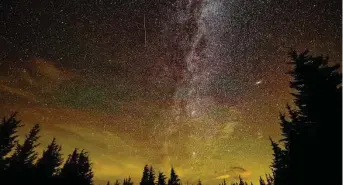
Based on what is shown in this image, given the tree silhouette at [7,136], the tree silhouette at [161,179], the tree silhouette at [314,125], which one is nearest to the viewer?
the tree silhouette at [314,125]

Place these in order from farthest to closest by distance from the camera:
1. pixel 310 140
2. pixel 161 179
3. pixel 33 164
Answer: pixel 161 179 → pixel 33 164 → pixel 310 140

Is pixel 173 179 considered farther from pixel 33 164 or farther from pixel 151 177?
pixel 33 164

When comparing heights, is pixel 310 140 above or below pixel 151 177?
below

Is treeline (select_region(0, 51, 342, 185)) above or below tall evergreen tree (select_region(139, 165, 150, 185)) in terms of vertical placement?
below

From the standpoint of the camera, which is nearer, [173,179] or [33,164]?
[33,164]

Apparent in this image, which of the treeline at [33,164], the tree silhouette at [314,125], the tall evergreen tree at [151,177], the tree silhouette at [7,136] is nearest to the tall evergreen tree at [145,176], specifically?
the tall evergreen tree at [151,177]

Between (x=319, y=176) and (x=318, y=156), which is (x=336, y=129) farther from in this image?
(x=319, y=176)

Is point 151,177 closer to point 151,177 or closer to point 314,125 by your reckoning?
point 151,177

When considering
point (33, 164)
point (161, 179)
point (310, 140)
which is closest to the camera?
point (310, 140)

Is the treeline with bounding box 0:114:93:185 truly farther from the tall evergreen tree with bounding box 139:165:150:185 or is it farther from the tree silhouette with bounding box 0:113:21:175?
the tall evergreen tree with bounding box 139:165:150:185

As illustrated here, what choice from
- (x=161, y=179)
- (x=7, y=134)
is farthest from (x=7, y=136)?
(x=161, y=179)

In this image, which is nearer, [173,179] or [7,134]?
[7,134]

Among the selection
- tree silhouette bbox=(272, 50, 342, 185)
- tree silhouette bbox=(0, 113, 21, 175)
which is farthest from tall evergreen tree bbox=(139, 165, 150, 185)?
tree silhouette bbox=(272, 50, 342, 185)

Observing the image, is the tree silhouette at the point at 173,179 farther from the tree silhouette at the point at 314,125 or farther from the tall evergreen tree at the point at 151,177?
the tree silhouette at the point at 314,125
